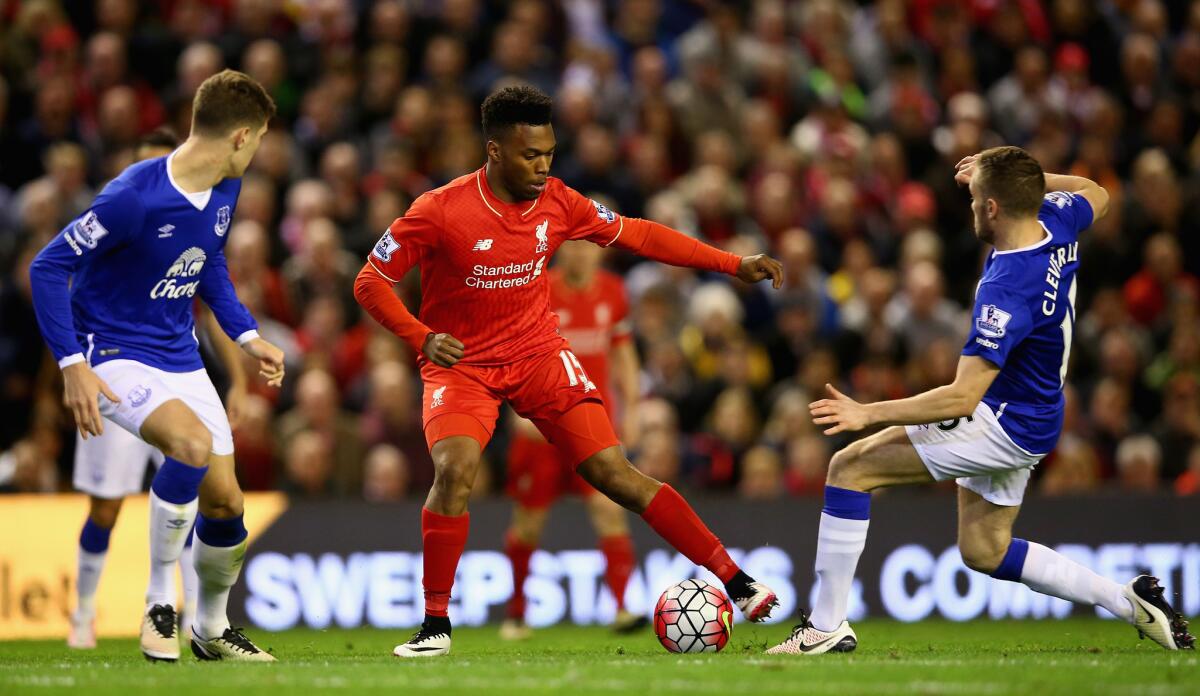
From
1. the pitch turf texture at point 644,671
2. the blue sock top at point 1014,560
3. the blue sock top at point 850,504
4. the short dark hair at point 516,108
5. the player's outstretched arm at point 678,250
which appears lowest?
the pitch turf texture at point 644,671

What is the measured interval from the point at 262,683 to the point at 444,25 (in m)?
10.2

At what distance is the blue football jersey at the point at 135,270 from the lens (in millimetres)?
6863

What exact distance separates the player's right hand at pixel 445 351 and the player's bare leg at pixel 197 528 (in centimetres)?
106

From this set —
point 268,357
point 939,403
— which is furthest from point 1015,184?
point 268,357

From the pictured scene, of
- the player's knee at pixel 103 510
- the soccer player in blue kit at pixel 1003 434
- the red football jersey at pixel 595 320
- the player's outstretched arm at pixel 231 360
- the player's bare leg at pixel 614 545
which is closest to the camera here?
the soccer player in blue kit at pixel 1003 434

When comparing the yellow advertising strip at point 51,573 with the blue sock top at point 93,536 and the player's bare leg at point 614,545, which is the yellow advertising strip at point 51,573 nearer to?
the blue sock top at point 93,536

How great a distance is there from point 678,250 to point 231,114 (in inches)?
86.3

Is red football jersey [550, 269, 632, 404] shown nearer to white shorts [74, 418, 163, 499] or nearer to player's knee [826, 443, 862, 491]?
white shorts [74, 418, 163, 499]

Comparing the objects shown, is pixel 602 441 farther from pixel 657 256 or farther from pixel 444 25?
pixel 444 25

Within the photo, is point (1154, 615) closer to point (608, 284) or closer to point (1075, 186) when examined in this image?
point (1075, 186)

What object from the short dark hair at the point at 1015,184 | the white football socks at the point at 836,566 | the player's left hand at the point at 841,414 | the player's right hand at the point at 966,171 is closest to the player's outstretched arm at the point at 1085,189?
the player's right hand at the point at 966,171

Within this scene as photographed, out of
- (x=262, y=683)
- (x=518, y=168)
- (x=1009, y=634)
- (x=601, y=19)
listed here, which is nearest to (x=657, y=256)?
(x=518, y=168)

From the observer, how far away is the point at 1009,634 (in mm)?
9812

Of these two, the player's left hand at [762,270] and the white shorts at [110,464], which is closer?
the player's left hand at [762,270]
